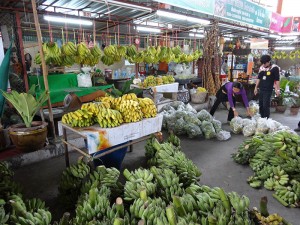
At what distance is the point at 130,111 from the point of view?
2.97 m

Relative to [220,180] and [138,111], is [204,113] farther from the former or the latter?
[138,111]

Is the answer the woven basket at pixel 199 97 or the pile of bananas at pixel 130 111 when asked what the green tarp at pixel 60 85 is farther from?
the woven basket at pixel 199 97

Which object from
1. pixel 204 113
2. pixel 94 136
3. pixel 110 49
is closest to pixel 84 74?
pixel 110 49

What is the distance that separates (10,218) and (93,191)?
664 millimetres

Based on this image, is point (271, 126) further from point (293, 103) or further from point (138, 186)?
point (138, 186)

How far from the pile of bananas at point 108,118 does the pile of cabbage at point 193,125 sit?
8.32 ft

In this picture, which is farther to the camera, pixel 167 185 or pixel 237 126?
pixel 237 126

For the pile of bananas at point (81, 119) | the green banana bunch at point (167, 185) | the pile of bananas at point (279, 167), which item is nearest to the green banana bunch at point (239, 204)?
the green banana bunch at point (167, 185)

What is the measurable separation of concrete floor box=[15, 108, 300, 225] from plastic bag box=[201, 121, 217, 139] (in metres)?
0.16

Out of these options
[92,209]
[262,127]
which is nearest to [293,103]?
[262,127]

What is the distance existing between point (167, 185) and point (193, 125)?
316 cm

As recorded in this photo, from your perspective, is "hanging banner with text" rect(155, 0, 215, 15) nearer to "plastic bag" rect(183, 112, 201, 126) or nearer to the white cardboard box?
the white cardboard box

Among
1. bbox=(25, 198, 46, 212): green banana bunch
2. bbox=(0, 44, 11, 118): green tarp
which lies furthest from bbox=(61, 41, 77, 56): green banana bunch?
bbox=(25, 198, 46, 212): green banana bunch

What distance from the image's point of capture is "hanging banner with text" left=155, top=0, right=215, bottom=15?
→ 18.2 ft
